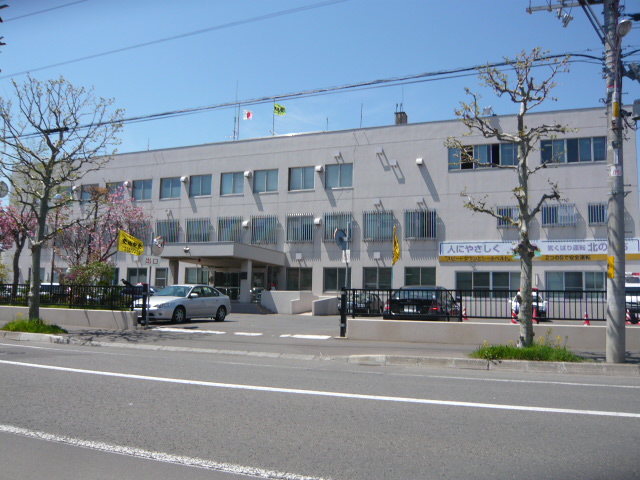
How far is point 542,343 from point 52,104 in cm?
1590

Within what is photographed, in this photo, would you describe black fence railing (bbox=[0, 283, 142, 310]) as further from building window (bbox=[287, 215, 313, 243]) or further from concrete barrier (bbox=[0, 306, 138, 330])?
building window (bbox=[287, 215, 313, 243])

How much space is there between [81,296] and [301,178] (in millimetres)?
19166

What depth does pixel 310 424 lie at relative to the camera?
20.9 ft

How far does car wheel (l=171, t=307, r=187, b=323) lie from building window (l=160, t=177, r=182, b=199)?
2035 centimetres

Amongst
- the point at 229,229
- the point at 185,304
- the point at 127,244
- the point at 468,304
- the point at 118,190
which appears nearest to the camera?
the point at 468,304

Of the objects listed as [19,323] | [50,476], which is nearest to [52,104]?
[19,323]

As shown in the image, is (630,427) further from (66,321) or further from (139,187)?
(139,187)

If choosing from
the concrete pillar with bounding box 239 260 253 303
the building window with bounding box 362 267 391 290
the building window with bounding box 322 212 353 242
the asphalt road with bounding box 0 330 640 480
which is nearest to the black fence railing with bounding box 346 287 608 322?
the asphalt road with bounding box 0 330 640 480

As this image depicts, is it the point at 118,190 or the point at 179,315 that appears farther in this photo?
the point at 118,190

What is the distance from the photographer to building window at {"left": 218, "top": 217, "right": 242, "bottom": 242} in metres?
37.6

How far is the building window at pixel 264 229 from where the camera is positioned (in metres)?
36.7

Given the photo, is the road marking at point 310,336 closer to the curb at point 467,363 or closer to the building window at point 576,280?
the curb at point 467,363

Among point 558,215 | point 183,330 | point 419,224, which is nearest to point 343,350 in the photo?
point 183,330

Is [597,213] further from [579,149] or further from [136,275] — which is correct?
[136,275]
